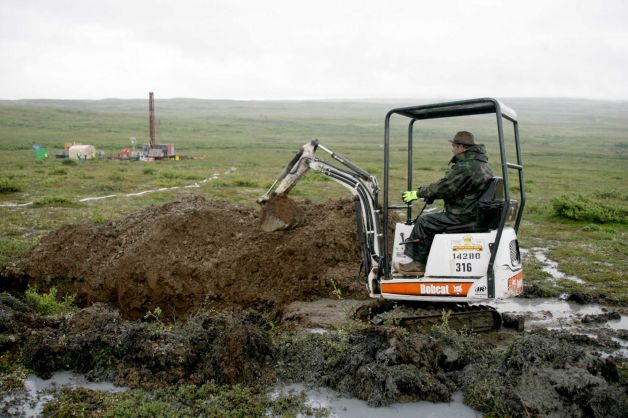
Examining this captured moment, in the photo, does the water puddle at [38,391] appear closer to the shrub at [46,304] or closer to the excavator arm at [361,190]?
the shrub at [46,304]

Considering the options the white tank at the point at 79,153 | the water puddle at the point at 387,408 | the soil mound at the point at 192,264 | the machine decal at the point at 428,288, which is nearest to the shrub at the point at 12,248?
the soil mound at the point at 192,264

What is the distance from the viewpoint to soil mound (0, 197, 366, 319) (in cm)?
1143

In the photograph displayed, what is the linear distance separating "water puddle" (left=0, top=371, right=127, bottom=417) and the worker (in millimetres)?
4491

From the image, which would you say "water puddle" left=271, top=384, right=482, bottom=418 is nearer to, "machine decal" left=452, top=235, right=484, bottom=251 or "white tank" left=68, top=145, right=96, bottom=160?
"machine decal" left=452, top=235, right=484, bottom=251

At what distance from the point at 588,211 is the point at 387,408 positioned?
15181mm

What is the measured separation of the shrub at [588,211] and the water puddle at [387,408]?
570 inches

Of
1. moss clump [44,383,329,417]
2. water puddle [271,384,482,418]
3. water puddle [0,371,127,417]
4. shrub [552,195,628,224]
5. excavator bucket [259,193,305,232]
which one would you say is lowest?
water puddle [271,384,482,418]

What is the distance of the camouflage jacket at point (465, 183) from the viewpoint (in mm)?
8289

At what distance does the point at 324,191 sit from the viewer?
85.8 feet

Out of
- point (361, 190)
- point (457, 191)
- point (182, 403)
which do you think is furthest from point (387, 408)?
point (361, 190)

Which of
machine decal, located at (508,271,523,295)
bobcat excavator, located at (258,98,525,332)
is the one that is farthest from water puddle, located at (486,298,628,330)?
machine decal, located at (508,271,523,295)

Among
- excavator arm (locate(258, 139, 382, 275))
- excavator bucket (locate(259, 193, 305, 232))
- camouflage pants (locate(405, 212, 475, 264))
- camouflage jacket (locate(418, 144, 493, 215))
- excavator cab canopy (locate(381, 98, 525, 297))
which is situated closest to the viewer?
excavator cab canopy (locate(381, 98, 525, 297))

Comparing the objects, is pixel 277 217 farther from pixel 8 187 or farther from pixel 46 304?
pixel 8 187

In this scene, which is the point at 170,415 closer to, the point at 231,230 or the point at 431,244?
the point at 431,244
